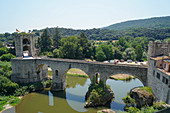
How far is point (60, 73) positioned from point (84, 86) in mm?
8529

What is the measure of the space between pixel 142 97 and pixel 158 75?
4031 millimetres

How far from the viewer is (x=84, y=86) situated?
35.5 m

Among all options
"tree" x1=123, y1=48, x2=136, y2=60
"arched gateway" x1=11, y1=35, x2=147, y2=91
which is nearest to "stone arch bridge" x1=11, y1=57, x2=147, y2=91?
"arched gateway" x1=11, y1=35, x2=147, y2=91

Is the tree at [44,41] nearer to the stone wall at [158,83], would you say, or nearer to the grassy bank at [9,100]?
Answer: the grassy bank at [9,100]

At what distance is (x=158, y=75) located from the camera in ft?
64.5

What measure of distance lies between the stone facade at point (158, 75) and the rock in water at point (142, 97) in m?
0.92

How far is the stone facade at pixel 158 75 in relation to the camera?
17.6 metres

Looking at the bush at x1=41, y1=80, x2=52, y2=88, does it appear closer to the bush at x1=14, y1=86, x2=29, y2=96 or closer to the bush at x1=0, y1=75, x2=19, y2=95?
the bush at x1=14, y1=86, x2=29, y2=96

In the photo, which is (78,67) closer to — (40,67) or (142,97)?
(40,67)

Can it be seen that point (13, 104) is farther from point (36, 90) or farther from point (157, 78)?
point (157, 78)

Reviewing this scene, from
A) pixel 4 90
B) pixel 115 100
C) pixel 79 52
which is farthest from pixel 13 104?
pixel 79 52

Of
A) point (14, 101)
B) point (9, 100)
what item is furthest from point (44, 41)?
point (14, 101)

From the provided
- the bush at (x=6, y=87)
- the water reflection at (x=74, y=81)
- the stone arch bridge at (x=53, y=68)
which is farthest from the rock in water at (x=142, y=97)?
the bush at (x=6, y=87)

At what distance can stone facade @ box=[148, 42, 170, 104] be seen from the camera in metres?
17.6
